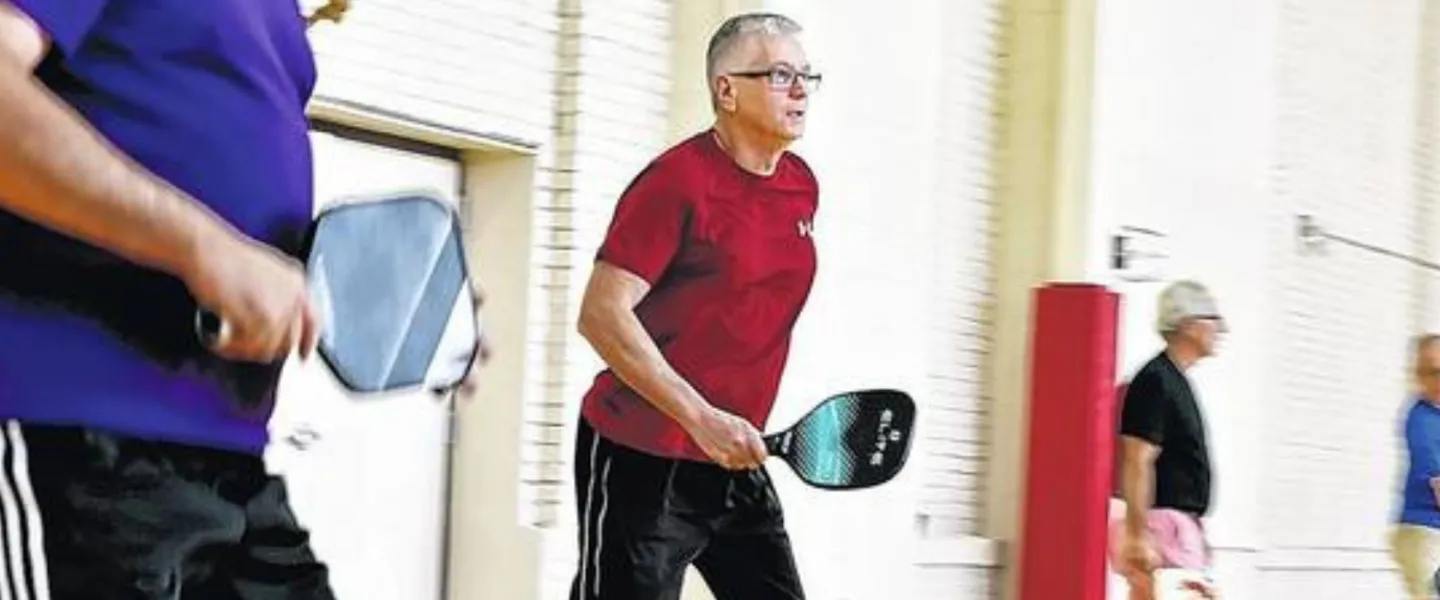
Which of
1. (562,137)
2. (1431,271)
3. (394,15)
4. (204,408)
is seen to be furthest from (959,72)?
(204,408)

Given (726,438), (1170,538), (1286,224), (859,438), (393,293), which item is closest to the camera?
(393,293)

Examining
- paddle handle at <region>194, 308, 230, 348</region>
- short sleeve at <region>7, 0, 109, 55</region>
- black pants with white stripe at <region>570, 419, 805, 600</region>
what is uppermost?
short sleeve at <region>7, 0, 109, 55</region>

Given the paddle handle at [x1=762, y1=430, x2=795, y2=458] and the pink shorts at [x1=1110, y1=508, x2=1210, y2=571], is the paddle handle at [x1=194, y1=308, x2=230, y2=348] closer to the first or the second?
the paddle handle at [x1=762, y1=430, x2=795, y2=458]

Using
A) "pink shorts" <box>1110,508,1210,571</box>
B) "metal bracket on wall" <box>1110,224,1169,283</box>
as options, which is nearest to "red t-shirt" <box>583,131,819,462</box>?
"pink shorts" <box>1110,508,1210,571</box>

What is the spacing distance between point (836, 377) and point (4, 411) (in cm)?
667

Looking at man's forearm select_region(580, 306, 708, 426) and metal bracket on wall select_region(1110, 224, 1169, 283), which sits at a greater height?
metal bracket on wall select_region(1110, 224, 1169, 283)

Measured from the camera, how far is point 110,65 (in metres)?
2.21

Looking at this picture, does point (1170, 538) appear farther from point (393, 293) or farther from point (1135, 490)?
point (393, 293)

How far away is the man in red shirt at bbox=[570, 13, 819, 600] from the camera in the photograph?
16.2 ft

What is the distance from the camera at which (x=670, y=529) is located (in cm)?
499

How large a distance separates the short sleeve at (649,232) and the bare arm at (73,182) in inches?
114

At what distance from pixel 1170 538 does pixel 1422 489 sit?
2.19m

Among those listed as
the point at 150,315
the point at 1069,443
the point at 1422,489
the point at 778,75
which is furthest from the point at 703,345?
the point at 1422,489

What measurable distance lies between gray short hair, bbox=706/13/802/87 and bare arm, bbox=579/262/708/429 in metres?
0.51
